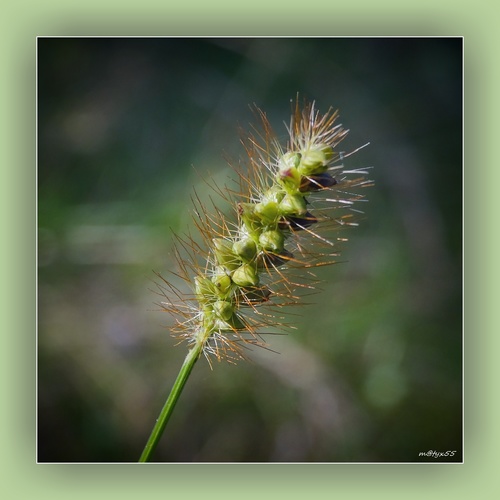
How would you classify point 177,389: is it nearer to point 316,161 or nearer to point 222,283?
point 222,283

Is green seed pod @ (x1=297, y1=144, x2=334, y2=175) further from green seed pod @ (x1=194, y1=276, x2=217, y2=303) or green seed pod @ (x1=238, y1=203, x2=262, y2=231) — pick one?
green seed pod @ (x1=194, y1=276, x2=217, y2=303)

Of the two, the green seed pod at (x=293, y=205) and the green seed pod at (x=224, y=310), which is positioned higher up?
the green seed pod at (x=293, y=205)

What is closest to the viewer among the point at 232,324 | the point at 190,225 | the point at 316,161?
the point at 316,161

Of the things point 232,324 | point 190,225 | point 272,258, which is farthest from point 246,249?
point 190,225

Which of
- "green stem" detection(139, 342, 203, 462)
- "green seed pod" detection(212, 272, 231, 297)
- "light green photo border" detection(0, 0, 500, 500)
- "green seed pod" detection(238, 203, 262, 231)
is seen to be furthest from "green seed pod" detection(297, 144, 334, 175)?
"light green photo border" detection(0, 0, 500, 500)
